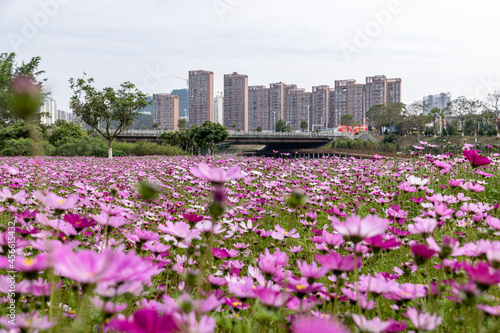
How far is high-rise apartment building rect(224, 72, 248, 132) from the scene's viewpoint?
106m

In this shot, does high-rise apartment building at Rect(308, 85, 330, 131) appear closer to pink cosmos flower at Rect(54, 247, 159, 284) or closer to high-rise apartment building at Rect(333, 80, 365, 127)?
high-rise apartment building at Rect(333, 80, 365, 127)

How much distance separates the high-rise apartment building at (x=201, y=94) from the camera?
9966cm

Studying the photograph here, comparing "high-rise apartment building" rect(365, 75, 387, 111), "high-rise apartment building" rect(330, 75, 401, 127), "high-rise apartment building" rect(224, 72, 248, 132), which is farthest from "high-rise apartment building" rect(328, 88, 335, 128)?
"high-rise apartment building" rect(224, 72, 248, 132)

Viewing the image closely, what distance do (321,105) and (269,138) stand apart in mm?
62264

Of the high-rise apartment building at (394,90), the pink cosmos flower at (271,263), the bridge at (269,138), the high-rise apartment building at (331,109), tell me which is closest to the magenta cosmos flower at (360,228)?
the pink cosmos flower at (271,263)

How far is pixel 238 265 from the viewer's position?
139cm

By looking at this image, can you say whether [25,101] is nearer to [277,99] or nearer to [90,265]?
[90,265]

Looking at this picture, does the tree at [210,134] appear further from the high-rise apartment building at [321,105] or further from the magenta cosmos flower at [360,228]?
the high-rise apartment building at [321,105]

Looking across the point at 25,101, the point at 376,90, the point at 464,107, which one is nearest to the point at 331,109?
the point at 376,90

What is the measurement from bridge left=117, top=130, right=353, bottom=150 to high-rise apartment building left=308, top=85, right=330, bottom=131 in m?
53.2

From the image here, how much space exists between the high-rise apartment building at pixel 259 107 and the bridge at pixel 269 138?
54884mm

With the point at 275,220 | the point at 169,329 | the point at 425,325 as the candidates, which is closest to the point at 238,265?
the point at 425,325

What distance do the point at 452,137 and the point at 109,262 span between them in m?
53.3

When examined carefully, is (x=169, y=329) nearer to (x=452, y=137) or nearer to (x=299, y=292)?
(x=299, y=292)
